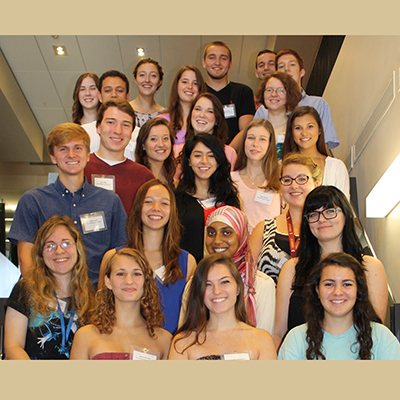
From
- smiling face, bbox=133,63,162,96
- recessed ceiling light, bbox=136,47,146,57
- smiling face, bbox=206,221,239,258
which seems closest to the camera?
smiling face, bbox=206,221,239,258

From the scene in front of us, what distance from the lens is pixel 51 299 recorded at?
116 inches

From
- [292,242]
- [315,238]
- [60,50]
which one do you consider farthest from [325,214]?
[60,50]

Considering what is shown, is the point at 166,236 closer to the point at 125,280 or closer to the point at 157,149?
the point at 125,280

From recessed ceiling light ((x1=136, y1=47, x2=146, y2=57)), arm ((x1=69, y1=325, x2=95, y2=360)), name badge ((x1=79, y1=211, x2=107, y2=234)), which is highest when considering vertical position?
recessed ceiling light ((x1=136, y1=47, x2=146, y2=57))

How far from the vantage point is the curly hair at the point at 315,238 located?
3.00 metres

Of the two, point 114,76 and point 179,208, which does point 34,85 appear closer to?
point 114,76

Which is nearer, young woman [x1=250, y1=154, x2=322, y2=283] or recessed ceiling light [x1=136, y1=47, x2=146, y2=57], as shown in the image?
young woman [x1=250, y1=154, x2=322, y2=283]

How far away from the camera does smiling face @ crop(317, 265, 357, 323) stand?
2.62 metres

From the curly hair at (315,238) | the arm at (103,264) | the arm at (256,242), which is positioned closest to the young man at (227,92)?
the arm at (256,242)

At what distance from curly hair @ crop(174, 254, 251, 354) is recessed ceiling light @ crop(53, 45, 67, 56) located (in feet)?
21.4

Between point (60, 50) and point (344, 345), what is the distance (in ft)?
23.7

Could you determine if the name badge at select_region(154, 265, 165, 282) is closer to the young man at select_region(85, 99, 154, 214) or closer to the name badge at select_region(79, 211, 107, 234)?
the name badge at select_region(79, 211, 107, 234)

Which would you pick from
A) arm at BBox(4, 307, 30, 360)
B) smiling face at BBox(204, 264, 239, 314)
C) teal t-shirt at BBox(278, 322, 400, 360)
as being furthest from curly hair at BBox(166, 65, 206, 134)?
teal t-shirt at BBox(278, 322, 400, 360)

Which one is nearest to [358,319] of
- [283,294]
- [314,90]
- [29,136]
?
[283,294]
